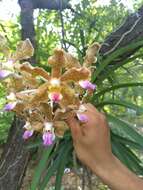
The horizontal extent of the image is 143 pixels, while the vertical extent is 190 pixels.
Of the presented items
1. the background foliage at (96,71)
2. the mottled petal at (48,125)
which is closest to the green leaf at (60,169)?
the background foliage at (96,71)

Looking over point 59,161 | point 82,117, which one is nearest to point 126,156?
point 59,161

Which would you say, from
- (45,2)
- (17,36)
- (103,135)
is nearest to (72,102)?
(103,135)

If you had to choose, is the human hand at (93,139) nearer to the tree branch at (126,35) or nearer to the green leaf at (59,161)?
the green leaf at (59,161)

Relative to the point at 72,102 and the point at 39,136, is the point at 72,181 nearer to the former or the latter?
the point at 39,136

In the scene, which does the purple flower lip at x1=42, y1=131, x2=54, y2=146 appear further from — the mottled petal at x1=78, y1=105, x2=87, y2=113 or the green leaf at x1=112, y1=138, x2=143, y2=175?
the green leaf at x1=112, y1=138, x2=143, y2=175

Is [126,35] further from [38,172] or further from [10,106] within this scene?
[10,106]

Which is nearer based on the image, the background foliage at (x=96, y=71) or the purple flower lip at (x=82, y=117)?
the purple flower lip at (x=82, y=117)
